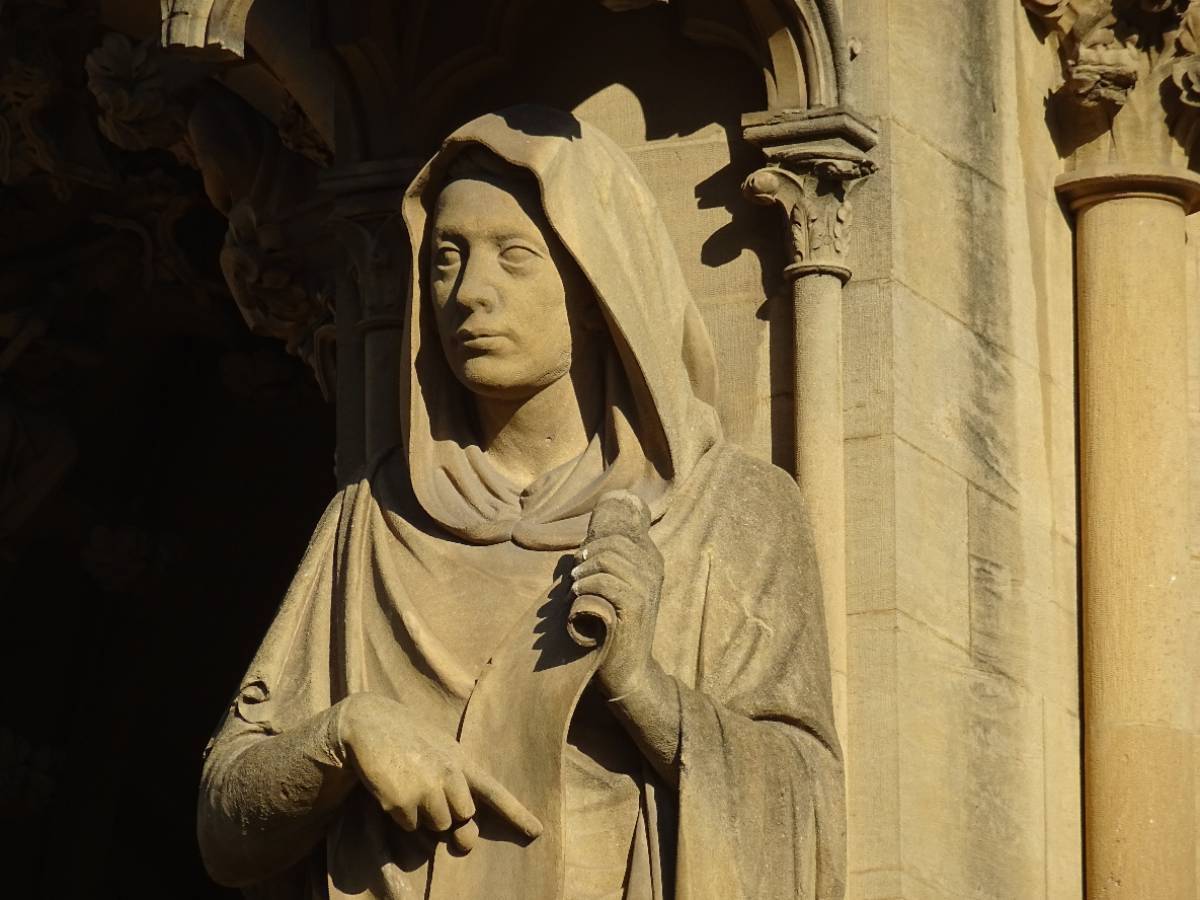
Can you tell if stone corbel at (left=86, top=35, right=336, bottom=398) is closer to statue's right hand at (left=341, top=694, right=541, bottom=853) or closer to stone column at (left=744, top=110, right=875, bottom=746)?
stone column at (left=744, top=110, right=875, bottom=746)

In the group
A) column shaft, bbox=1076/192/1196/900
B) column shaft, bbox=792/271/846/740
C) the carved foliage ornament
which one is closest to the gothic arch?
column shaft, bbox=792/271/846/740

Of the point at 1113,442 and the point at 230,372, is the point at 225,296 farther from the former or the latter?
the point at 1113,442

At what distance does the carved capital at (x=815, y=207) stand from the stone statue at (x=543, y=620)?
19.2 inches

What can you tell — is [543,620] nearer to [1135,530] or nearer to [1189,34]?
[1135,530]

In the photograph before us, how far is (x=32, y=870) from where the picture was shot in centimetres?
1709

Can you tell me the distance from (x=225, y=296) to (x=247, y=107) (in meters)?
1.85

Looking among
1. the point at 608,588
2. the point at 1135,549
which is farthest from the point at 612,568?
the point at 1135,549

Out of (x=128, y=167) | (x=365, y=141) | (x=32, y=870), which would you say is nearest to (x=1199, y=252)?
(x=365, y=141)

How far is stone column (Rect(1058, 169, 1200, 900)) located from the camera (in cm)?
1245

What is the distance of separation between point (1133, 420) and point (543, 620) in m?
2.24

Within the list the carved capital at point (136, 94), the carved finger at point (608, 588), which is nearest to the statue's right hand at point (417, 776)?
the carved finger at point (608, 588)

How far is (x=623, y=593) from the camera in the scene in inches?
422

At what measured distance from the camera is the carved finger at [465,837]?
1092 centimetres

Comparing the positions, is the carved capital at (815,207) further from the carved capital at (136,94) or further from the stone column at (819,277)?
the carved capital at (136,94)
